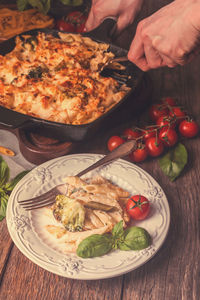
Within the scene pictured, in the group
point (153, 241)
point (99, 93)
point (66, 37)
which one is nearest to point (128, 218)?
point (153, 241)

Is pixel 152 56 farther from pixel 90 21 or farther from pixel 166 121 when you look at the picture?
pixel 90 21

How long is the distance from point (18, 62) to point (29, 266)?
1.08 meters

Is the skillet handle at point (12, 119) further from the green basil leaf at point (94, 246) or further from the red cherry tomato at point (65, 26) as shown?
the red cherry tomato at point (65, 26)

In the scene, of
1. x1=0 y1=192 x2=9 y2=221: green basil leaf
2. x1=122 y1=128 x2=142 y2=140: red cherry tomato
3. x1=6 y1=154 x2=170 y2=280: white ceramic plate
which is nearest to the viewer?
x1=6 y1=154 x2=170 y2=280: white ceramic plate

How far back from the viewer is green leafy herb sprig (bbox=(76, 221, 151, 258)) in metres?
1.24

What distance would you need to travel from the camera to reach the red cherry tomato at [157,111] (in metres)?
1.94

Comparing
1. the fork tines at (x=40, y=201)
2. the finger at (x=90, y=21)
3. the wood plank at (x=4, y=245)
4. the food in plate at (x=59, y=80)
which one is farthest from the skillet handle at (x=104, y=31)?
the wood plank at (x=4, y=245)

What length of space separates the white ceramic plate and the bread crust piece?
3.93 ft

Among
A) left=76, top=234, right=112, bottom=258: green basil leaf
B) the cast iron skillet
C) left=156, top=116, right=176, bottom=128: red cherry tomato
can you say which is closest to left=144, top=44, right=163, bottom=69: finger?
the cast iron skillet

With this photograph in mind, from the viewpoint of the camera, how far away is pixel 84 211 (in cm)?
→ 132

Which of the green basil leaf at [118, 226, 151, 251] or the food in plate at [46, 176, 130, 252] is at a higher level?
the green basil leaf at [118, 226, 151, 251]

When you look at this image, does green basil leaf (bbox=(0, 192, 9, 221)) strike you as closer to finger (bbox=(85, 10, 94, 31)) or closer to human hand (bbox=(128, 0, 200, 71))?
human hand (bbox=(128, 0, 200, 71))

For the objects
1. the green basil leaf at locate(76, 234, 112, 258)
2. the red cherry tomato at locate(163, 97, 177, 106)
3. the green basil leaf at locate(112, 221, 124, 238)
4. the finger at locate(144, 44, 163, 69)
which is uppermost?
the finger at locate(144, 44, 163, 69)

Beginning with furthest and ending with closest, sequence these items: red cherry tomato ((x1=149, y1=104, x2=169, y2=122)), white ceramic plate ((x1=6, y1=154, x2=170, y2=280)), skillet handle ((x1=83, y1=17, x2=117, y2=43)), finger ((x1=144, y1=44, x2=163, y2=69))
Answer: skillet handle ((x1=83, y1=17, x2=117, y2=43)) → red cherry tomato ((x1=149, y1=104, x2=169, y2=122)) → finger ((x1=144, y1=44, x2=163, y2=69)) → white ceramic plate ((x1=6, y1=154, x2=170, y2=280))
